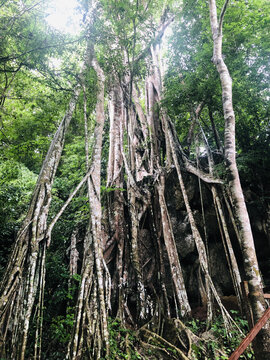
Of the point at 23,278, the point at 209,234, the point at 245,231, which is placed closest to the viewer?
the point at 23,278

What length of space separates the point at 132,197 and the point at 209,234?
2.60 meters

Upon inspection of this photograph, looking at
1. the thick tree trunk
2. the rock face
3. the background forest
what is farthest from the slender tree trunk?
the rock face

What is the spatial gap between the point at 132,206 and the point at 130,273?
4.29 feet

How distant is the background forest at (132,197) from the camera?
8.54 feet

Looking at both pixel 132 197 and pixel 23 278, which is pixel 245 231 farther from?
pixel 23 278

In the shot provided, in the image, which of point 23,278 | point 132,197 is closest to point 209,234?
point 132,197

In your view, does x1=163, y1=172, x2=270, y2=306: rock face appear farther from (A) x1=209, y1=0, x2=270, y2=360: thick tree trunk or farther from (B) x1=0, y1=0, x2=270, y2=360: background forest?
(A) x1=209, y1=0, x2=270, y2=360: thick tree trunk

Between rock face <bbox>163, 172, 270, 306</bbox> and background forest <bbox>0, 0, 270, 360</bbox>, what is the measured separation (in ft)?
0.10

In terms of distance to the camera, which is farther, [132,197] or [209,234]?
[209,234]

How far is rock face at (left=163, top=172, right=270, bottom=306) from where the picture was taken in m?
5.32

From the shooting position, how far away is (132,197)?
4590 millimetres

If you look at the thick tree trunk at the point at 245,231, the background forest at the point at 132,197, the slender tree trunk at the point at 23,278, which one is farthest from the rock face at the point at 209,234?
the slender tree trunk at the point at 23,278

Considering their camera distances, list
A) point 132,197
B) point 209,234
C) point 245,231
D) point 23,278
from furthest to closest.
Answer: point 209,234 → point 132,197 → point 245,231 → point 23,278

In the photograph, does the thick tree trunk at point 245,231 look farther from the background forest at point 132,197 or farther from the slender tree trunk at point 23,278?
the slender tree trunk at point 23,278
